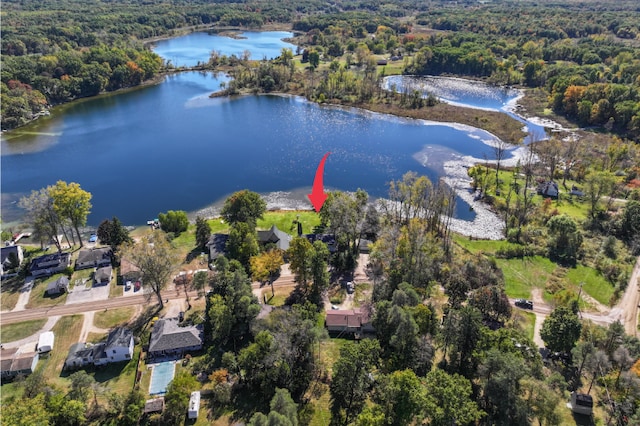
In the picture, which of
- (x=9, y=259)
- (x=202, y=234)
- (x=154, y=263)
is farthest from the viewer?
(x=202, y=234)

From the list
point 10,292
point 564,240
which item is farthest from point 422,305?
point 10,292

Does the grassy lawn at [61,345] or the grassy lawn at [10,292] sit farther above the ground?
the grassy lawn at [10,292]

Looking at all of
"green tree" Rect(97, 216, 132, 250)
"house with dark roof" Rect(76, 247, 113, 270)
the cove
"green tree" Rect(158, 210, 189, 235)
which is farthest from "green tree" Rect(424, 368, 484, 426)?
"green tree" Rect(97, 216, 132, 250)

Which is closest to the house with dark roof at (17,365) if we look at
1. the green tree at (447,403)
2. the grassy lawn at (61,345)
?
the grassy lawn at (61,345)

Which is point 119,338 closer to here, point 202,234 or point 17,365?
point 17,365

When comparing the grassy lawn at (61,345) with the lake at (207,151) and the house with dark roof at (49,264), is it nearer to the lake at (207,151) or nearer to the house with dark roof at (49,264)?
the house with dark roof at (49,264)

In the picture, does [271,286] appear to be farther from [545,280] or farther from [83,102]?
[83,102]
